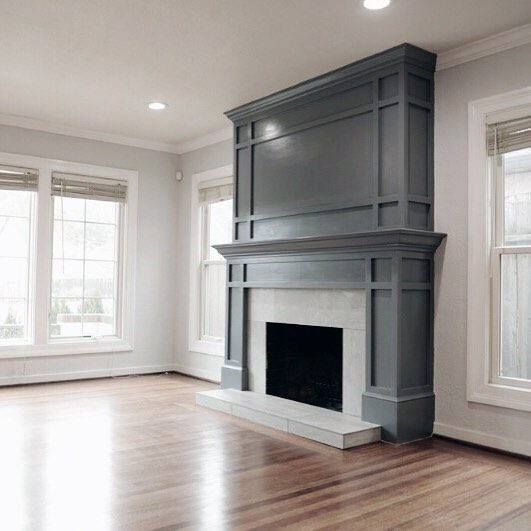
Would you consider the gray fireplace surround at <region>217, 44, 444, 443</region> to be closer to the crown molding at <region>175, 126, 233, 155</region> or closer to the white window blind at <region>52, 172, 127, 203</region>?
the crown molding at <region>175, 126, 233, 155</region>

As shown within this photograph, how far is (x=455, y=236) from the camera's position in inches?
163

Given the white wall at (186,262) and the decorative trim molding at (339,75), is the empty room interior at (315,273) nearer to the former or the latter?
the decorative trim molding at (339,75)

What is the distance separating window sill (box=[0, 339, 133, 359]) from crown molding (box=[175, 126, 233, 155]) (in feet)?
7.82

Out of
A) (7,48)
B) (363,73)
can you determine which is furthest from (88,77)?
(363,73)

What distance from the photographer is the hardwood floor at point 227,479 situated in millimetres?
2725

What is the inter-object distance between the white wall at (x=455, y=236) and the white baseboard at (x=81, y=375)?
12.5ft

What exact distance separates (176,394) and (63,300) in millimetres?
1726

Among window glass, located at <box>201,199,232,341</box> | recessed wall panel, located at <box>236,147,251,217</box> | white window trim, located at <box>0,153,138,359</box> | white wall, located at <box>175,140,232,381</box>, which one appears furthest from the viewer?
white wall, located at <box>175,140,232,381</box>

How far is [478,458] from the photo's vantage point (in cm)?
373

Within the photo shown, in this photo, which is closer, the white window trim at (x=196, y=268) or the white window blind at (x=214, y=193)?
the white window blind at (x=214, y=193)


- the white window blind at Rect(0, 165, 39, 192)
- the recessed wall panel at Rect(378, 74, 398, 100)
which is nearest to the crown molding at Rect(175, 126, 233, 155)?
the white window blind at Rect(0, 165, 39, 192)

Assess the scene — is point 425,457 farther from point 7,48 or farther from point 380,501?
point 7,48

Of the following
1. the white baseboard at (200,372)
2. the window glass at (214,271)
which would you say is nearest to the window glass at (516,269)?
the window glass at (214,271)

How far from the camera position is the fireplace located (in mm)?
4828
